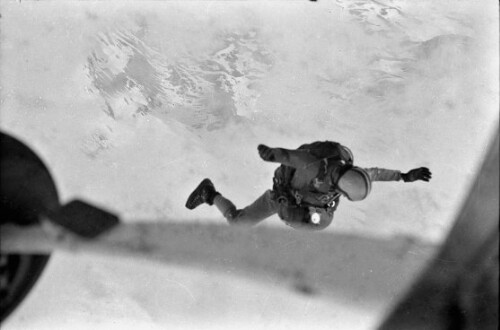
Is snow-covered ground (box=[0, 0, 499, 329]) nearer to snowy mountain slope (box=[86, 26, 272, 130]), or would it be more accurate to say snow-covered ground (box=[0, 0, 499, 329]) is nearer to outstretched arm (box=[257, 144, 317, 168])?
snowy mountain slope (box=[86, 26, 272, 130])

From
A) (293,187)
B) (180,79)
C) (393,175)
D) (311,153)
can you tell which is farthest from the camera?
(180,79)

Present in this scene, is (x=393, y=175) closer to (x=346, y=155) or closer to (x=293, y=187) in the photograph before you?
(x=346, y=155)

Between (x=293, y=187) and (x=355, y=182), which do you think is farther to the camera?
(x=293, y=187)

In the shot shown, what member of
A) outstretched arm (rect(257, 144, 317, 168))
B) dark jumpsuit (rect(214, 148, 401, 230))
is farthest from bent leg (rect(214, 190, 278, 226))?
outstretched arm (rect(257, 144, 317, 168))

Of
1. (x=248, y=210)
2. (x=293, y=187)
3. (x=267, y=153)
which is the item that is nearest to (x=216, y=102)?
(x=248, y=210)

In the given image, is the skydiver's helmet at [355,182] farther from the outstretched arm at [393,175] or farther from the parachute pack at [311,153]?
the outstretched arm at [393,175]

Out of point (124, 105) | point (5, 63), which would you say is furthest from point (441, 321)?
point (5, 63)

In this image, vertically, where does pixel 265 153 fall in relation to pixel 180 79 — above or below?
above
